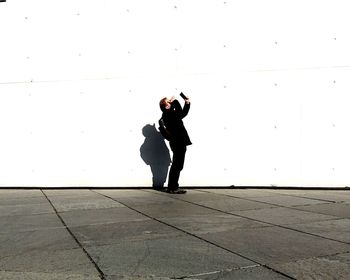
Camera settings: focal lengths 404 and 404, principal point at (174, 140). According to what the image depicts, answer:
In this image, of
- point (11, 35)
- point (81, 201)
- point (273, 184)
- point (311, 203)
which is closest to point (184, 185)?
point (273, 184)

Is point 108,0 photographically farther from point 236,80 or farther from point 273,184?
point 273,184

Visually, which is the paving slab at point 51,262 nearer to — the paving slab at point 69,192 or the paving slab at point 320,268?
Answer: the paving slab at point 320,268

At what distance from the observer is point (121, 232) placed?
4.51 m

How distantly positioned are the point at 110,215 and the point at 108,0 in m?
5.10

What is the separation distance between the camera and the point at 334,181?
8.14 metres

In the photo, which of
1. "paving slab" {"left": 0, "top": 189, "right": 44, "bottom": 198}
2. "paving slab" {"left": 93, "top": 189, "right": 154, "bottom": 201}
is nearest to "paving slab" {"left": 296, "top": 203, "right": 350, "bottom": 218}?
"paving slab" {"left": 93, "top": 189, "right": 154, "bottom": 201}

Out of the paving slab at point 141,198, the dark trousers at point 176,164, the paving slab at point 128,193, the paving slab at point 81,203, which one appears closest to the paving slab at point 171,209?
the paving slab at point 141,198

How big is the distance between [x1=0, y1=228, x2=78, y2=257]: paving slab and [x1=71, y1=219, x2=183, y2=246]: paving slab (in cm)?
14

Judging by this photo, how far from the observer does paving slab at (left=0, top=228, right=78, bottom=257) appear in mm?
3953

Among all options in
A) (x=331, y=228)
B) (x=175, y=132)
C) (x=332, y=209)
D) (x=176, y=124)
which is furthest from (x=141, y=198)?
(x=331, y=228)

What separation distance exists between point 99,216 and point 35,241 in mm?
1339

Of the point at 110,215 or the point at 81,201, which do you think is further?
the point at 81,201

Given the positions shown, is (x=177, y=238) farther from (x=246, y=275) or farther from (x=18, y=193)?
(x=18, y=193)

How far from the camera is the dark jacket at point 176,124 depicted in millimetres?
7719
